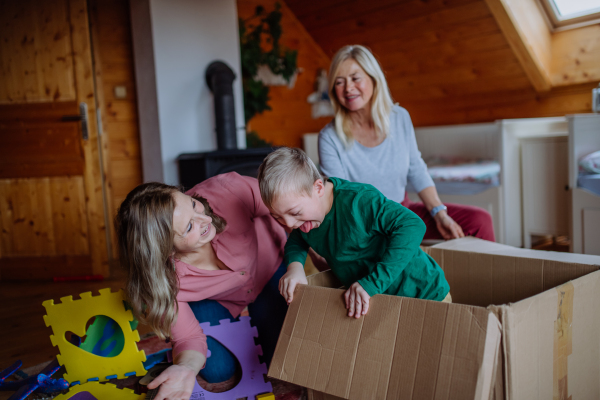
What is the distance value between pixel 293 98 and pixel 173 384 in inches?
156

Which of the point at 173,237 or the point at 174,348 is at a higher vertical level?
the point at 173,237

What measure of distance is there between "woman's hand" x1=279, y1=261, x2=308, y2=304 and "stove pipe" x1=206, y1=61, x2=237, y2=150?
2.01 meters

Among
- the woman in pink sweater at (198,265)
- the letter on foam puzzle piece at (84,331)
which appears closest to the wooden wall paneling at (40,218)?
the letter on foam puzzle piece at (84,331)

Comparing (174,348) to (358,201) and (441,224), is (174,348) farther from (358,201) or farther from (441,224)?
(441,224)

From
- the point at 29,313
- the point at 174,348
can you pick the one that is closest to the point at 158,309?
the point at 174,348

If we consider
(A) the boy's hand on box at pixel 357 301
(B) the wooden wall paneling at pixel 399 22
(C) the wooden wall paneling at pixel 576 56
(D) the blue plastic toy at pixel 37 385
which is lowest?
(D) the blue plastic toy at pixel 37 385

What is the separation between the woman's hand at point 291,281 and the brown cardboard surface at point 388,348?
36mm

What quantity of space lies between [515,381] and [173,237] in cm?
79

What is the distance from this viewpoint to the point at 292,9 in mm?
4523

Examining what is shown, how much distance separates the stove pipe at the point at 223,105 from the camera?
10.4 feet

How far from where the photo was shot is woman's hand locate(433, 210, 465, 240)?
5.61ft

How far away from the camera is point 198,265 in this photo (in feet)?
4.62

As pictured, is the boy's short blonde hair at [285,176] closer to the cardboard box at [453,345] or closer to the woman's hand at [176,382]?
the cardboard box at [453,345]

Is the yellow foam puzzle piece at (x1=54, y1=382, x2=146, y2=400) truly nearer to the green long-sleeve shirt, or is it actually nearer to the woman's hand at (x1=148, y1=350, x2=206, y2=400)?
the woman's hand at (x1=148, y1=350, x2=206, y2=400)
